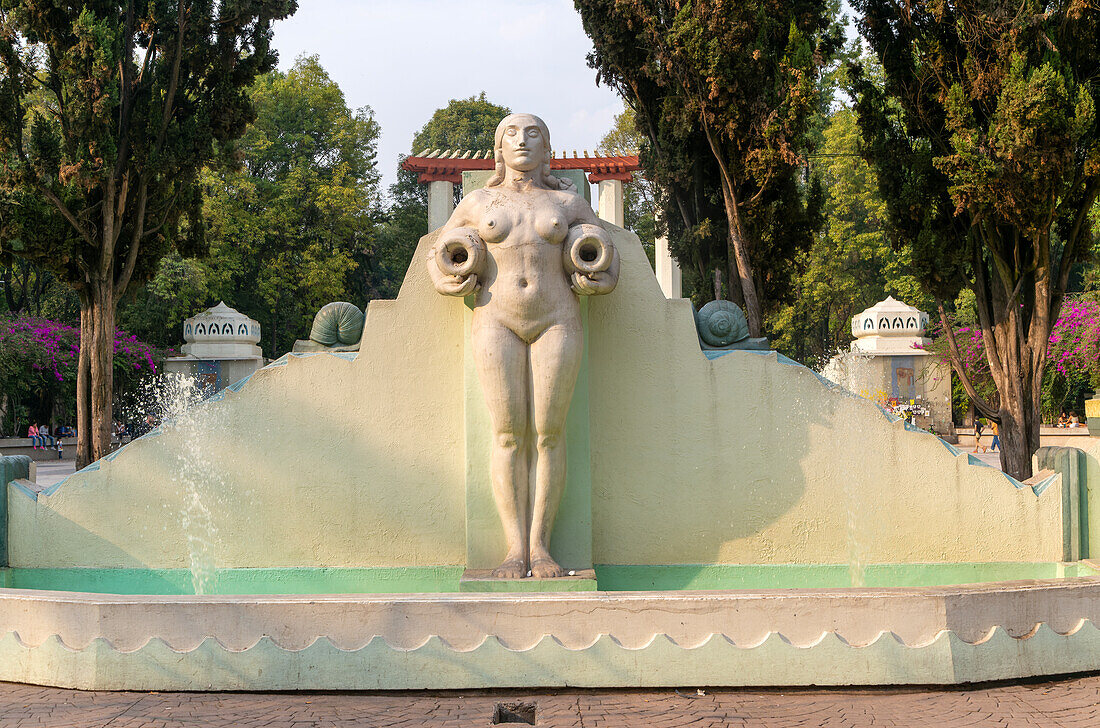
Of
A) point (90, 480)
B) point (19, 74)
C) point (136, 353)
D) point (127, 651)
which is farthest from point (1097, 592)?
point (136, 353)

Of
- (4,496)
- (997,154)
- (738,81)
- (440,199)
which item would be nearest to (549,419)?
(4,496)

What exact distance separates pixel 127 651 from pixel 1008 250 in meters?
7.74

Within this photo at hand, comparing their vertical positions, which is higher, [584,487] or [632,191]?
[632,191]

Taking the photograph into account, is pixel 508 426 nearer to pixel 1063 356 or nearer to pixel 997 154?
pixel 997 154

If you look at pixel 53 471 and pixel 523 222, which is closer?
pixel 523 222

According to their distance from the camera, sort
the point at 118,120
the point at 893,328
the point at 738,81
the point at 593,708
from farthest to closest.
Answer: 1. the point at 893,328
2. the point at 118,120
3. the point at 738,81
4. the point at 593,708

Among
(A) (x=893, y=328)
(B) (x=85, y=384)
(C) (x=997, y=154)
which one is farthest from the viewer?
(A) (x=893, y=328)

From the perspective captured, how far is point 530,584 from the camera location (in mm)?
4266

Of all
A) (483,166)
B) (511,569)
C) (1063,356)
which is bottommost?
(511,569)

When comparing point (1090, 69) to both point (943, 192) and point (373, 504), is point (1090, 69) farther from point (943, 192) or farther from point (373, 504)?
point (373, 504)

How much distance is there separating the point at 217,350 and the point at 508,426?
19413mm

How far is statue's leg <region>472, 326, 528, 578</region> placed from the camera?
14.2 ft

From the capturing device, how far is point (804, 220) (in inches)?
451

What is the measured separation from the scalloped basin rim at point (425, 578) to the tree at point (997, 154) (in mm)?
4119
